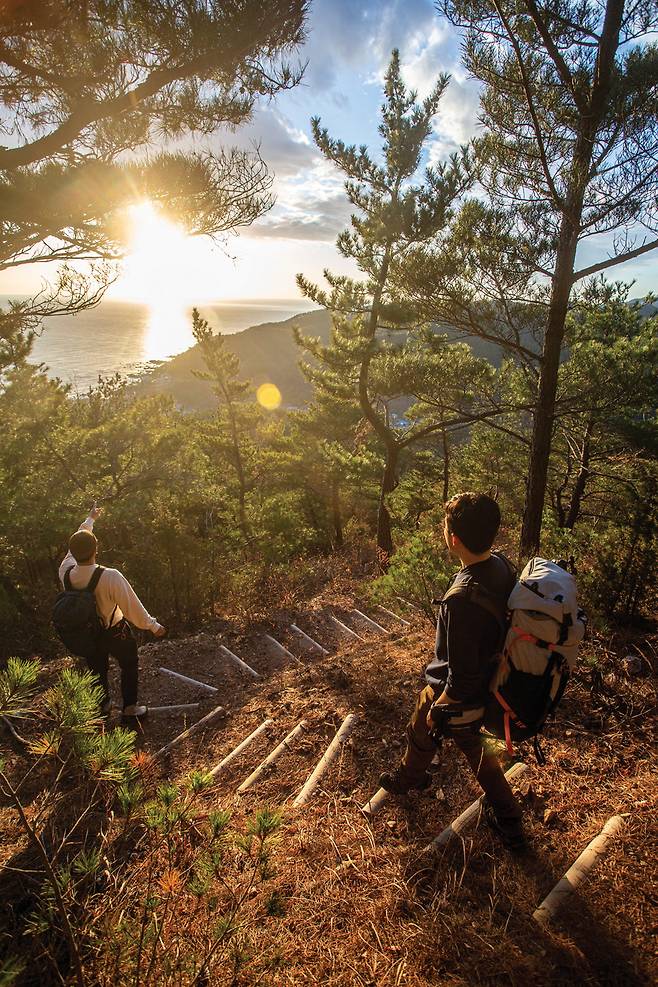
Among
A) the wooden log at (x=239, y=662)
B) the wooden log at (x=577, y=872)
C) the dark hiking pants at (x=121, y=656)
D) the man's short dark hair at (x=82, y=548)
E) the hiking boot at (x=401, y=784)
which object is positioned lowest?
the wooden log at (x=239, y=662)

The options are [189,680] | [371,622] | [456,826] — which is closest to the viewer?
[456,826]

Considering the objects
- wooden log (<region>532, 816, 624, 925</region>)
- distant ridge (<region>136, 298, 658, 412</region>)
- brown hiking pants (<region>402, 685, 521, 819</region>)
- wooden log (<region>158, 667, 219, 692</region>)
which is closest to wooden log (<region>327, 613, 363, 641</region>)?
wooden log (<region>158, 667, 219, 692</region>)

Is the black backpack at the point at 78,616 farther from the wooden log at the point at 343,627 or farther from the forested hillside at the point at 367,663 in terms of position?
the wooden log at the point at 343,627

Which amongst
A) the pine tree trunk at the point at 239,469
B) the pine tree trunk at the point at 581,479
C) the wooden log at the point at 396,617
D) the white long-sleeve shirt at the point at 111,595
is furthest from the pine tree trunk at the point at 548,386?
the pine tree trunk at the point at 239,469

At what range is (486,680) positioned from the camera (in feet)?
7.47

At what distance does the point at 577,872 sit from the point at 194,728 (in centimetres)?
334

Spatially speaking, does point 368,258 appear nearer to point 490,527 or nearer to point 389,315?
point 389,315

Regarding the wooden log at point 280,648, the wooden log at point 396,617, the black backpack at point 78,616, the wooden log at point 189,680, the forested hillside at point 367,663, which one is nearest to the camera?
the forested hillside at point 367,663

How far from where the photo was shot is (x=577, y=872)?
2.21 metres

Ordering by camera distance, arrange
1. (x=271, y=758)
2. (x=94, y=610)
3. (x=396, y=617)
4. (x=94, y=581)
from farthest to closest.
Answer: (x=396, y=617), (x=94, y=581), (x=94, y=610), (x=271, y=758)

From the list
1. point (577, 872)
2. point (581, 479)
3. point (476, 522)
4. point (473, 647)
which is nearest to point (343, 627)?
point (577, 872)

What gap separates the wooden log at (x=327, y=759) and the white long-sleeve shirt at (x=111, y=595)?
5.89 ft

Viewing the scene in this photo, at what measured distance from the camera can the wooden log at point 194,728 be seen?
4.07 metres

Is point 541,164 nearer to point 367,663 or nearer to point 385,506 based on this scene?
point 367,663
